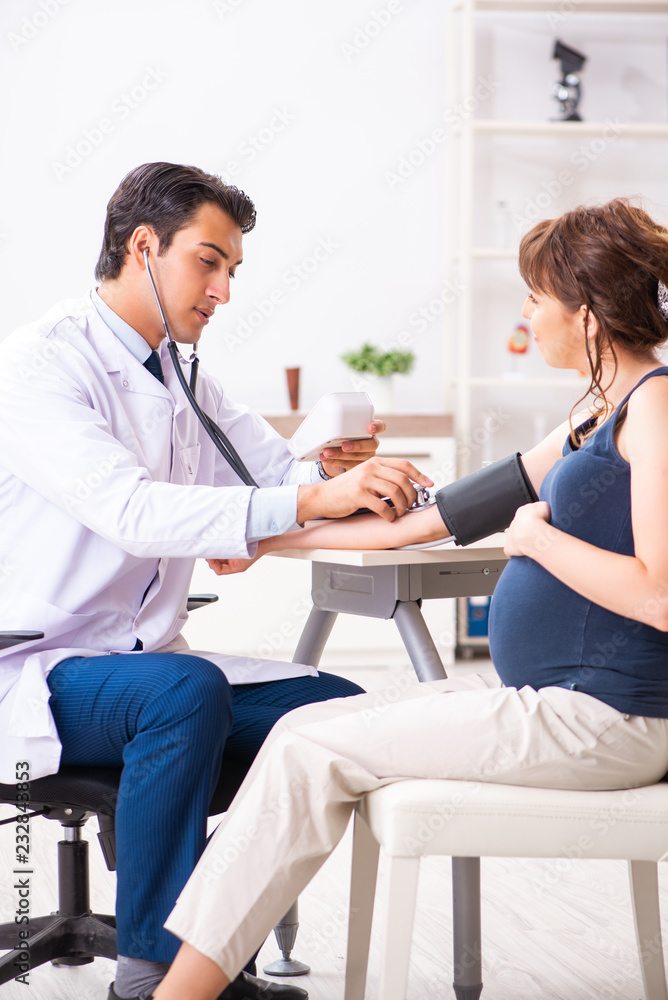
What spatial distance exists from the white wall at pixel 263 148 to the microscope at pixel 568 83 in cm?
48

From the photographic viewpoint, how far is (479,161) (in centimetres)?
414

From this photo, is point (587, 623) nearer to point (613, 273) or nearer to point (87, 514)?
point (613, 273)

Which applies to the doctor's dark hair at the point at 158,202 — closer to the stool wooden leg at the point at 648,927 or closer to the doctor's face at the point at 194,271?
the doctor's face at the point at 194,271

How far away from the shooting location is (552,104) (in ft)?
13.7

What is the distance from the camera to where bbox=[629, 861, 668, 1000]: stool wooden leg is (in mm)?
1402

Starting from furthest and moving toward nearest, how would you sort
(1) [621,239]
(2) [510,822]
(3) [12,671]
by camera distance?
(3) [12,671], (1) [621,239], (2) [510,822]

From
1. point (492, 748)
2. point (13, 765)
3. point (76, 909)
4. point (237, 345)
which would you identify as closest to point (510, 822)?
point (492, 748)

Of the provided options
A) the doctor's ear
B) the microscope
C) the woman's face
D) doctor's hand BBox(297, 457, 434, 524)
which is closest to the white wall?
the microscope

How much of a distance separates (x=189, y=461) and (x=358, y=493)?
1.19ft

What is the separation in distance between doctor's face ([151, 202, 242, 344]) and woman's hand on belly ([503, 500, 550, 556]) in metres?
0.63

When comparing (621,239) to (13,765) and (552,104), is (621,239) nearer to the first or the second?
(13,765)

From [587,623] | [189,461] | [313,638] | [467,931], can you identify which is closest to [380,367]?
[313,638]

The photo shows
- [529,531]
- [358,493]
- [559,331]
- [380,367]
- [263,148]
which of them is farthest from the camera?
[263,148]

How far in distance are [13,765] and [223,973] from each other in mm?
388
